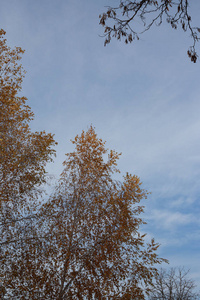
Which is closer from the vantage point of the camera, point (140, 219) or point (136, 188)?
point (140, 219)

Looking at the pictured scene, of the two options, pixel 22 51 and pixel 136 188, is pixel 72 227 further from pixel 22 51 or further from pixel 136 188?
pixel 22 51

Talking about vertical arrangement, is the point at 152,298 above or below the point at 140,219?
below

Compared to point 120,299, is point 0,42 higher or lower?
higher

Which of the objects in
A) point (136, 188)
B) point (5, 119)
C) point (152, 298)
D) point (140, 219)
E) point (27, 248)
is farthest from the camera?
point (152, 298)

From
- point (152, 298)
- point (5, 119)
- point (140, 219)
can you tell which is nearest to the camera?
point (5, 119)

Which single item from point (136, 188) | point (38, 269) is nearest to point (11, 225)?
point (38, 269)

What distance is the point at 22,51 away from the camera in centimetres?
1012

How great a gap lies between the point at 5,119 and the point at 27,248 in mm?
3831

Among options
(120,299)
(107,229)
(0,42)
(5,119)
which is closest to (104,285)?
(120,299)

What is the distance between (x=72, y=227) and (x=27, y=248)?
1566mm

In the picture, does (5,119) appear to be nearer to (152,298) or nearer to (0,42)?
(0,42)

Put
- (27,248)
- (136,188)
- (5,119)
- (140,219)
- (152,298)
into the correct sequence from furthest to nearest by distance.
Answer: (152,298)
(136,188)
(140,219)
(5,119)
(27,248)

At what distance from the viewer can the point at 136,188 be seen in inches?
416

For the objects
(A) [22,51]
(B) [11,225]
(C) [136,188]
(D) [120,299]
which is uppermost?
(A) [22,51]
